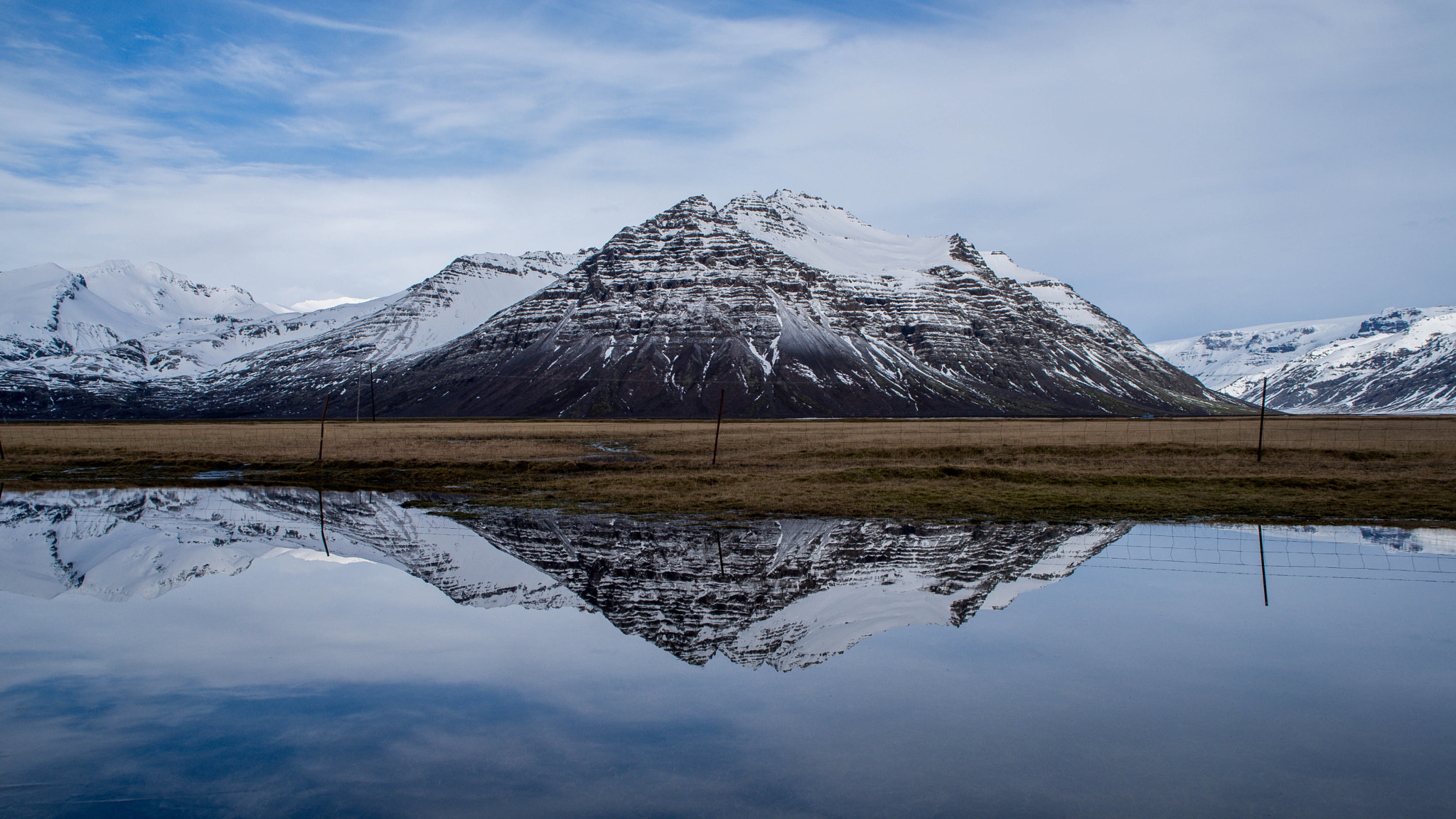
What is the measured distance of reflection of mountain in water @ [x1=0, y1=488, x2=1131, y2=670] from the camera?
55.5 ft

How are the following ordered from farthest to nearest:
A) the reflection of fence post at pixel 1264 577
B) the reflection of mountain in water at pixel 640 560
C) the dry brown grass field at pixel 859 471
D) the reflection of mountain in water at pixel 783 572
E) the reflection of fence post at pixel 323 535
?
1. the dry brown grass field at pixel 859 471
2. the reflection of fence post at pixel 323 535
3. the reflection of fence post at pixel 1264 577
4. the reflection of mountain in water at pixel 640 560
5. the reflection of mountain in water at pixel 783 572

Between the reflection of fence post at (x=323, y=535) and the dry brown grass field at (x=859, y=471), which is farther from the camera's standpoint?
the dry brown grass field at (x=859, y=471)

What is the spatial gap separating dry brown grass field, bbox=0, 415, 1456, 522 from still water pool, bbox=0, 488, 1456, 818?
8562 millimetres

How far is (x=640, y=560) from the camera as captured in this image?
72.8 feet

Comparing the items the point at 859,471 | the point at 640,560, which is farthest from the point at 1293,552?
the point at 859,471

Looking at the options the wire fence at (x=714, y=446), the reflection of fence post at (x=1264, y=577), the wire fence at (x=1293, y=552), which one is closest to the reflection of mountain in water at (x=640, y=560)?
the wire fence at (x=1293, y=552)

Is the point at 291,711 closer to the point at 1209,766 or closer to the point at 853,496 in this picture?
the point at 1209,766

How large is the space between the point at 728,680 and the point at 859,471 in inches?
1136

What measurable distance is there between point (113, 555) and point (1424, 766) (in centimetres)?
2814

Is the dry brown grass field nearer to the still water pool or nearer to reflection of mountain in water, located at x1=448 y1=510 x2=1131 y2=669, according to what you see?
reflection of mountain in water, located at x1=448 y1=510 x2=1131 y2=669

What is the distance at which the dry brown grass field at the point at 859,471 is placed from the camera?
3216cm

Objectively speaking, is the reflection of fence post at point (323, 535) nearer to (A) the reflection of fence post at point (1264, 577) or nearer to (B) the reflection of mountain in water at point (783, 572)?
(B) the reflection of mountain in water at point (783, 572)

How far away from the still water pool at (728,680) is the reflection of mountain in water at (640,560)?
14 centimetres

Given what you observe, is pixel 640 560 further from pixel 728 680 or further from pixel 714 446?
pixel 714 446
